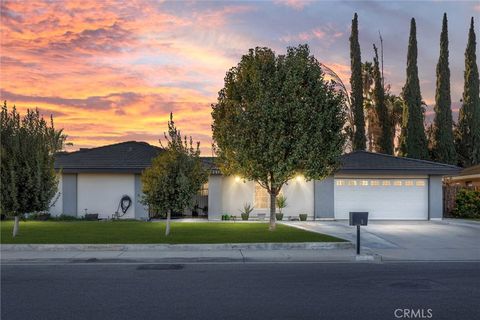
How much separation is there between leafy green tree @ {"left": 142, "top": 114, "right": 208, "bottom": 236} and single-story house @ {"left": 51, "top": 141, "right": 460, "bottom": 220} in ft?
27.1

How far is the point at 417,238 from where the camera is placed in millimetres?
20609

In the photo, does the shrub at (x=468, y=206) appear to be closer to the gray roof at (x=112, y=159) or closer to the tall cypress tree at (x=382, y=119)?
the tall cypress tree at (x=382, y=119)

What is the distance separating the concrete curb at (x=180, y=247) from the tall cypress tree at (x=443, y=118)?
29.8 meters

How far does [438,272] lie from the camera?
1312cm

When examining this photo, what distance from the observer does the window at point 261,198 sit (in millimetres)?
29359

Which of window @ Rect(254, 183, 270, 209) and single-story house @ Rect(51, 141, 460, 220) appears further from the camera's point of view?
window @ Rect(254, 183, 270, 209)

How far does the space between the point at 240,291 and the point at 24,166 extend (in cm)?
1155

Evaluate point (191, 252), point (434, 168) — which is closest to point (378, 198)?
point (434, 168)

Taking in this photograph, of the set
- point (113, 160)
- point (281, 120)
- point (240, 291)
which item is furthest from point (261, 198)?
point (240, 291)

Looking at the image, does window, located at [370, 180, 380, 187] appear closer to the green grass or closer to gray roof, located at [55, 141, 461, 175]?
gray roof, located at [55, 141, 461, 175]

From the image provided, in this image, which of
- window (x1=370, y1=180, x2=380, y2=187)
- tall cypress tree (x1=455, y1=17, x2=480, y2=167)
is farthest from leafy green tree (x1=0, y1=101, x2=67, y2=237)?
tall cypress tree (x1=455, y1=17, x2=480, y2=167)

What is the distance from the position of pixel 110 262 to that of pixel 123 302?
556 cm

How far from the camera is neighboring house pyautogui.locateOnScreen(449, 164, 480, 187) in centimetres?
3653

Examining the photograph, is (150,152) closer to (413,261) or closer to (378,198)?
(378,198)
